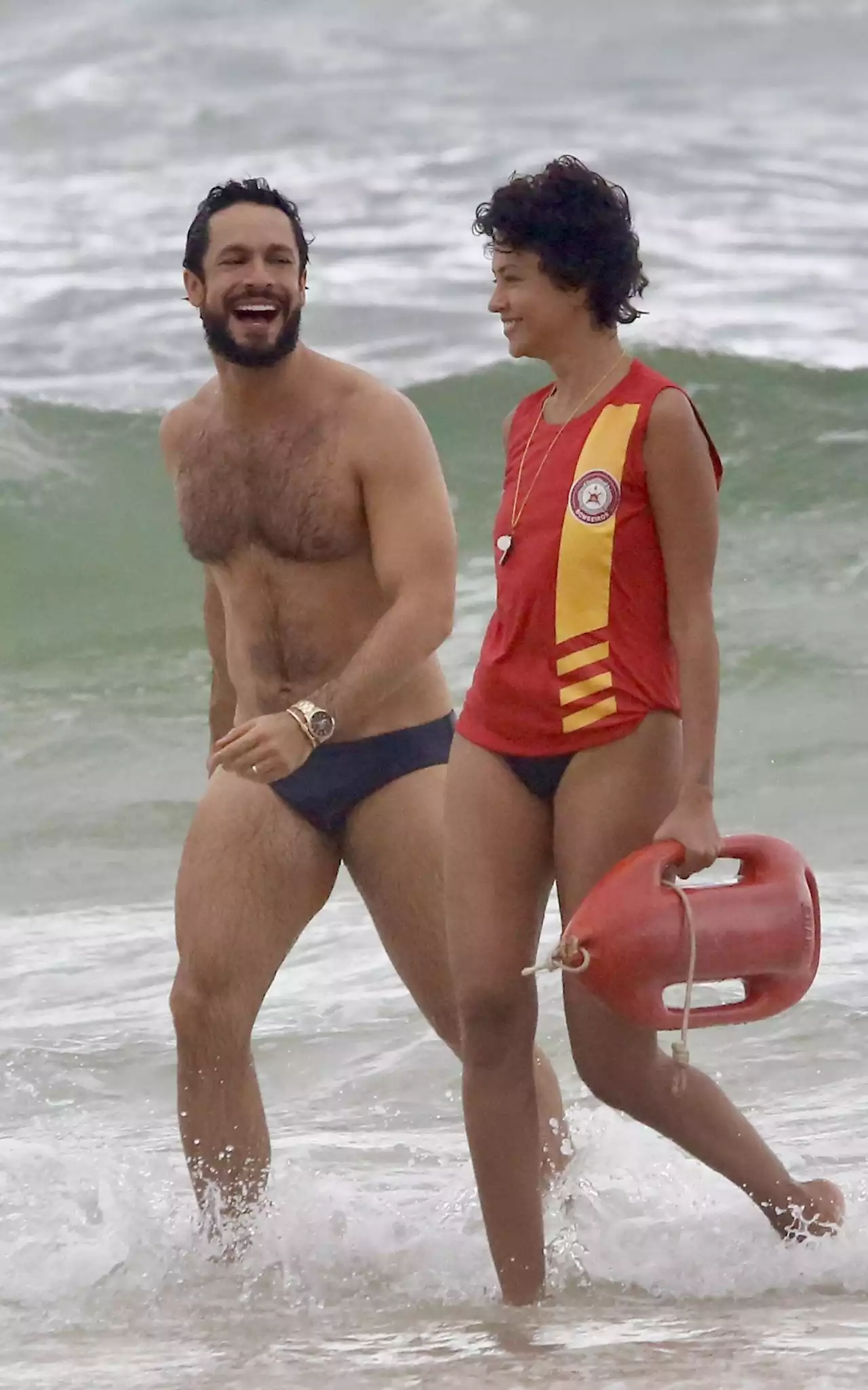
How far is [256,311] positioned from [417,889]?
116cm

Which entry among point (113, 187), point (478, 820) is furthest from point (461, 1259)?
point (113, 187)

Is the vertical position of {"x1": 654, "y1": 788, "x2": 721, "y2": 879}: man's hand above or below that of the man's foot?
above

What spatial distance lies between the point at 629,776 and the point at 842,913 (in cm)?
330

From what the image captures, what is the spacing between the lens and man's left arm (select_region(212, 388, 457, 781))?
3520mm

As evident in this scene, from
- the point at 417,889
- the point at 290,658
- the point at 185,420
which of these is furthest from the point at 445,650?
the point at 417,889

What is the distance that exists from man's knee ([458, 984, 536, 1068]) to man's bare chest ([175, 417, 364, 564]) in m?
0.99

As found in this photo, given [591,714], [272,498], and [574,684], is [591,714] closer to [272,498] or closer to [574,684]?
[574,684]

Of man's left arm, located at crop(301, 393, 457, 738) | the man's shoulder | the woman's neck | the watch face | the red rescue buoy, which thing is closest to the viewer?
the red rescue buoy

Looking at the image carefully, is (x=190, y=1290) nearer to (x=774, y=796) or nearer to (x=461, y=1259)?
(x=461, y=1259)

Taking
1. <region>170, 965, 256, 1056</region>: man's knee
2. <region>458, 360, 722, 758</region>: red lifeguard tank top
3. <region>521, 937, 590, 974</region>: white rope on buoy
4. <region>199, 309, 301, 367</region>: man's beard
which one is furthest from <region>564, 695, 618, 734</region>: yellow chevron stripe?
<region>199, 309, 301, 367</region>: man's beard

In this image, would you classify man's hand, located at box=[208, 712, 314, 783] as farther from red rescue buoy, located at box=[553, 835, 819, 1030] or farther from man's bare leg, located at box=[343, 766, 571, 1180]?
red rescue buoy, located at box=[553, 835, 819, 1030]

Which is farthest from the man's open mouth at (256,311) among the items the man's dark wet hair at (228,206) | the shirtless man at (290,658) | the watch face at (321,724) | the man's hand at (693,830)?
the man's hand at (693,830)

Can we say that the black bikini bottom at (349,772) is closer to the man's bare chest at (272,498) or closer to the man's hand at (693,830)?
the man's bare chest at (272,498)

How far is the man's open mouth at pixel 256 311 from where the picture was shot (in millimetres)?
3867
